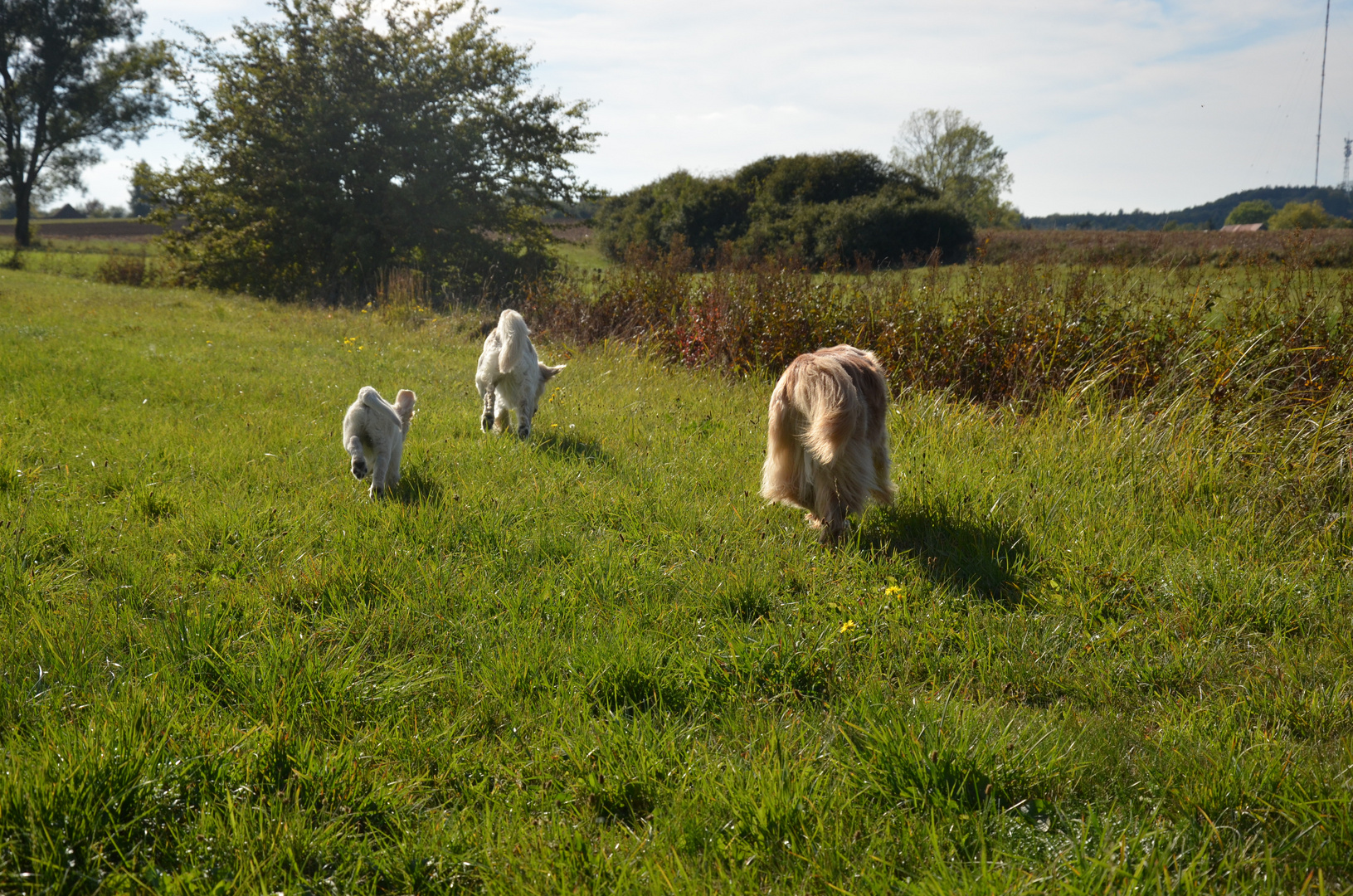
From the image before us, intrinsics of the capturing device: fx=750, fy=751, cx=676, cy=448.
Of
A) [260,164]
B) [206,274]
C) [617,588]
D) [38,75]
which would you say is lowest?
[617,588]

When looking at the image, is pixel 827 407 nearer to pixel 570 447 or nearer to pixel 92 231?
pixel 570 447

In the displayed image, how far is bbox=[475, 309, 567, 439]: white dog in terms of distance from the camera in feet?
20.4

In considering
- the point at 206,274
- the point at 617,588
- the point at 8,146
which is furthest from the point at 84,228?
the point at 617,588

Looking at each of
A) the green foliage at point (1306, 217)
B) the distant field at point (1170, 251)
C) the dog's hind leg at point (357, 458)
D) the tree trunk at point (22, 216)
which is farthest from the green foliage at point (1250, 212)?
the tree trunk at point (22, 216)

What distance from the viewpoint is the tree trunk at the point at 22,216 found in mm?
37688

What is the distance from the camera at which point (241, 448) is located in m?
5.35

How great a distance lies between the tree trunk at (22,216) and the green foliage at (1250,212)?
6539 cm

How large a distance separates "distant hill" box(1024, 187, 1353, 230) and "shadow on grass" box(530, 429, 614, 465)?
29.6 metres

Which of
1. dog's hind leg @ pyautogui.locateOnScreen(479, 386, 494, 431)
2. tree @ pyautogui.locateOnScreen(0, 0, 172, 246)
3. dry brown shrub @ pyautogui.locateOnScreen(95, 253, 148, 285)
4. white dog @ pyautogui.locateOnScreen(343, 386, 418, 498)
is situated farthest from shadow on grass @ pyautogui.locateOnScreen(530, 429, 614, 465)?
tree @ pyautogui.locateOnScreen(0, 0, 172, 246)

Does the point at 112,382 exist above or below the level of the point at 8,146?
below

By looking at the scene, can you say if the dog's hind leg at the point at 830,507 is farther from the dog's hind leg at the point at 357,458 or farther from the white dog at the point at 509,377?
the white dog at the point at 509,377

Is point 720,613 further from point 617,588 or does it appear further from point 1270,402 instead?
point 1270,402

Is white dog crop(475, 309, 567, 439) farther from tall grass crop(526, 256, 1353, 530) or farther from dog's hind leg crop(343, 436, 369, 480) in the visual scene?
tall grass crop(526, 256, 1353, 530)

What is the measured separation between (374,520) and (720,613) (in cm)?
207
